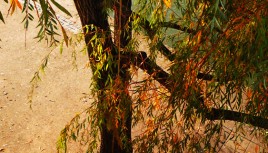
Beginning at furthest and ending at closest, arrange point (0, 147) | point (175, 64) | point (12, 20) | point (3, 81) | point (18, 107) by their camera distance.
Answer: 1. point (12, 20)
2. point (3, 81)
3. point (18, 107)
4. point (0, 147)
5. point (175, 64)

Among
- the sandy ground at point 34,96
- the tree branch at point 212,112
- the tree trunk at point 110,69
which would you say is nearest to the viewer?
the tree branch at point 212,112

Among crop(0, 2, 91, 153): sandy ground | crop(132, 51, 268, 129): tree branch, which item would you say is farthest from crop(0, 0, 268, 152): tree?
crop(0, 2, 91, 153): sandy ground

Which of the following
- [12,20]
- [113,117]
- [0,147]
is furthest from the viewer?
[12,20]

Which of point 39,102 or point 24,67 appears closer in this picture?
point 39,102

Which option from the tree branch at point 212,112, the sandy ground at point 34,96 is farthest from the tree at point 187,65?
the sandy ground at point 34,96

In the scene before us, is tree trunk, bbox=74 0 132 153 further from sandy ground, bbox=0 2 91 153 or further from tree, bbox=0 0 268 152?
sandy ground, bbox=0 2 91 153

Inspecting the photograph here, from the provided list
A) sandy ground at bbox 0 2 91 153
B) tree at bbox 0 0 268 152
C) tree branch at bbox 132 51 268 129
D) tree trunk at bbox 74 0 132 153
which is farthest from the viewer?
sandy ground at bbox 0 2 91 153

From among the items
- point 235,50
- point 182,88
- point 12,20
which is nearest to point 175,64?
point 182,88

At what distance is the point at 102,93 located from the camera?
3025 millimetres

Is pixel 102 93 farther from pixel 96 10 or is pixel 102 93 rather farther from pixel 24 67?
pixel 24 67

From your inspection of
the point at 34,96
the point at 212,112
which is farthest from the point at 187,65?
the point at 34,96

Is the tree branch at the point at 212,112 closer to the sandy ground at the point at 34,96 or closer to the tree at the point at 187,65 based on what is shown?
the tree at the point at 187,65

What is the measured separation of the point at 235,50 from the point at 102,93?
1.26 m

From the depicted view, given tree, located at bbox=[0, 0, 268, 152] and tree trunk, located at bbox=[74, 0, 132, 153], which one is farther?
tree trunk, located at bbox=[74, 0, 132, 153]
